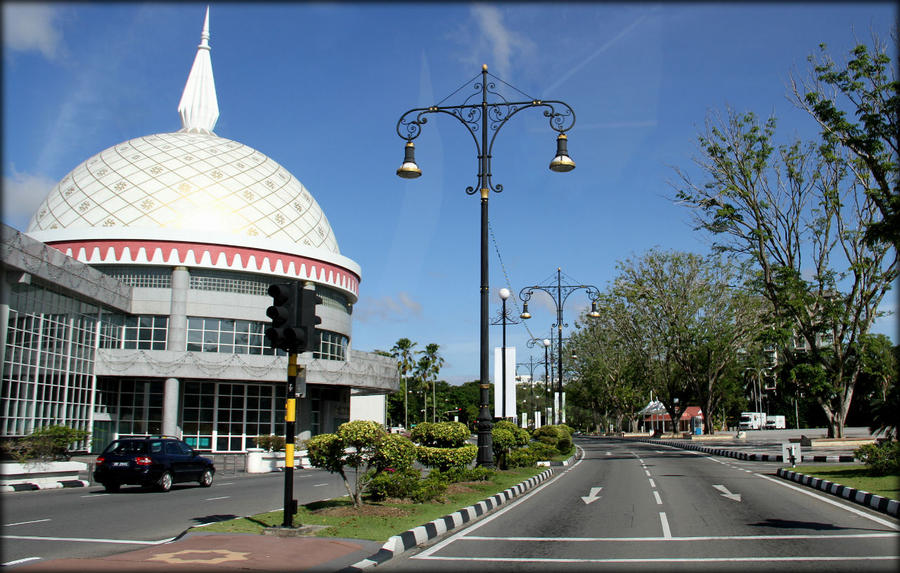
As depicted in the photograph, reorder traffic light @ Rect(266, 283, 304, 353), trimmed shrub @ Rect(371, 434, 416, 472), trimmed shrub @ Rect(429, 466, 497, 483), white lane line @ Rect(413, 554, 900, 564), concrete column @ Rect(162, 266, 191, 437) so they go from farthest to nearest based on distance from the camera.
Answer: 1. concrete column @ Rect(162, 266, 191, 437)
2. trimmed shrub @ Rect(429, 466, 497, 483)
3. trimmed shrub @ Rect(371, 434, 416, 472)
4. traffic light @ Rect(266, 283, 304, 353)
5. white lane line @ Rect(413, 554, 900, 564)

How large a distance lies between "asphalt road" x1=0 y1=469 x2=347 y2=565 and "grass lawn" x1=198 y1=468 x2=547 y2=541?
4.33 feet

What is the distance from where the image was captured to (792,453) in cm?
2472

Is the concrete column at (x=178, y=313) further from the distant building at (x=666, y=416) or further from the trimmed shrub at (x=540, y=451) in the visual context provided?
the distant building at (x=666, y=416)

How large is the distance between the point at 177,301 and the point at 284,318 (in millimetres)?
34516

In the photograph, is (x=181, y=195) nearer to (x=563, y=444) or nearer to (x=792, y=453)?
(x=563, y=444)

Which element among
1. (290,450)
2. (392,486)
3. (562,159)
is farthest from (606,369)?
(290,450)

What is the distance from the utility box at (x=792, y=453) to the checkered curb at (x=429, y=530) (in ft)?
44.5

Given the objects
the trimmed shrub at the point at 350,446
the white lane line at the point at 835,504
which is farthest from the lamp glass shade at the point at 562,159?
the white lane line at the point at 835,504

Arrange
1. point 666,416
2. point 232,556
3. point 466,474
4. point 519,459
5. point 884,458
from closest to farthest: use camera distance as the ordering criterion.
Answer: point 232,556 < point 466,474 < point 884,458 < point 519,459 < point 666,416

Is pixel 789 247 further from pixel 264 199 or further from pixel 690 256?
pixel 264 199

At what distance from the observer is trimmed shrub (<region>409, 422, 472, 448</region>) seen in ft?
54.5

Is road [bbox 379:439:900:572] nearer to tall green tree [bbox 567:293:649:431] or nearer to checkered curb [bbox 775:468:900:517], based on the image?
checkered curb [bbox 775:468:900:517]

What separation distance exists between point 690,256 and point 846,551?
41.7m

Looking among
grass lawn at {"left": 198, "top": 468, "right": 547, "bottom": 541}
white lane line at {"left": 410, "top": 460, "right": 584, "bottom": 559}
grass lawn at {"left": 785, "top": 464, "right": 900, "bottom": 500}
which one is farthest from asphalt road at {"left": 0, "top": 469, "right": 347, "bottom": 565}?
grass lawn at {"left": 785, "top": 464, "right": 900, "bottom": 500}
